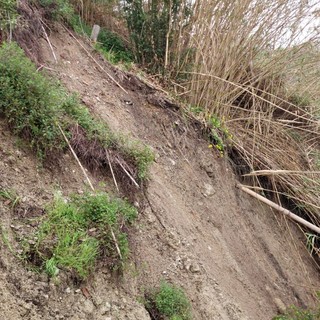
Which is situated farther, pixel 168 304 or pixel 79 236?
pixel 168 304

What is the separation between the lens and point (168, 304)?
3.19 metres

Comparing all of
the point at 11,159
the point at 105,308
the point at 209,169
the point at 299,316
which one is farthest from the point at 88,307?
the point at 209,169

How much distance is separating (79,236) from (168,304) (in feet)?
2.67

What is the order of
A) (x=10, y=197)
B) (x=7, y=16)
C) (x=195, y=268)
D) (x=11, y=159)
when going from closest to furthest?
1. (x=10, y=197)
2. (x=11, y=159)
3. (x=195, y=268)
4. (x=7, y=16)

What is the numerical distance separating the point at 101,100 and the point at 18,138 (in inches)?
66.5

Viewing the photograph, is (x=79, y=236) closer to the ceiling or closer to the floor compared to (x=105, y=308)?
closer to the ceiling

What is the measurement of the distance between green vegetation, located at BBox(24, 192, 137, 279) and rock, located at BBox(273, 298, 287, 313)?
2142mm

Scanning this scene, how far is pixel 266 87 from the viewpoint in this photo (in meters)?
6.07

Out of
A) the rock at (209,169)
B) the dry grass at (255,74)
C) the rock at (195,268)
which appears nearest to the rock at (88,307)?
the rock at (195,268)

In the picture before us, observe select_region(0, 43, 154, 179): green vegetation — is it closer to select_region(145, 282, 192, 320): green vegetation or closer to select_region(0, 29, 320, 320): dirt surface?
select_region(0, 29, 320, 320): dirt surface

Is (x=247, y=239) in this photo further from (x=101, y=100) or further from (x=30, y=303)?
(x=30, y=303)

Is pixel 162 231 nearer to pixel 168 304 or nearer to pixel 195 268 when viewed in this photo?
pixel 195 268

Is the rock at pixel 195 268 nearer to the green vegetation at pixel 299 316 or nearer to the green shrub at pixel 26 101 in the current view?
the green vegetation at pixel 299 316

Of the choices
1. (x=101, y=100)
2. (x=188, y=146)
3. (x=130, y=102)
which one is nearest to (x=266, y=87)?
(x=188, y=146)
